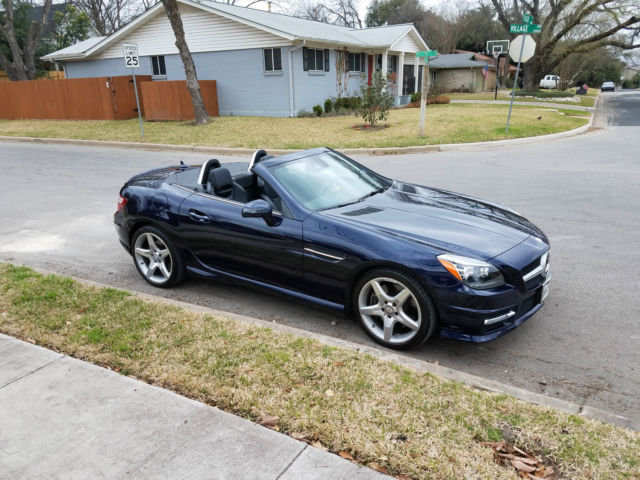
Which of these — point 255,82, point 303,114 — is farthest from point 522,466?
point 255,82

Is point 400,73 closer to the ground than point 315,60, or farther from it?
closer to the ground

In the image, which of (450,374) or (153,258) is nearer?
(450,374)

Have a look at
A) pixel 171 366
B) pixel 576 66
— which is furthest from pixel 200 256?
pixel 576 66

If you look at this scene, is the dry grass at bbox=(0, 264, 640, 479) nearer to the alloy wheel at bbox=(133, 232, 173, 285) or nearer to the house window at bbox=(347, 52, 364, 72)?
the alloy wheel at bbox=(133, 232, 173, 285)

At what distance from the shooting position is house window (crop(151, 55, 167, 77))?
1011 inches

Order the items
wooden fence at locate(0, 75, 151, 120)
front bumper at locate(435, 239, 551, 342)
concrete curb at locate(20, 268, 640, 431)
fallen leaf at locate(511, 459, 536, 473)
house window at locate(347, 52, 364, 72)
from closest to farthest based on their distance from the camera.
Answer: fallen leaf at locate(511, 459, 536, 473) < concrete curb at locate(20, 268, 640, 431) < front bumper at locate(435, 239, 551, 342) < wooden fence at locate(0, 75, 151, 120) < house window at locate(347, 52, 364, 72)

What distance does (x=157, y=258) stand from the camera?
202 inches

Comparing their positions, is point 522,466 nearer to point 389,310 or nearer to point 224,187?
point 389,310

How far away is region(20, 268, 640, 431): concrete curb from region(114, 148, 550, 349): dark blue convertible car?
0.22 metres

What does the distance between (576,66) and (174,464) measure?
214 ft

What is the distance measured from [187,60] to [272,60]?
4.62 meters

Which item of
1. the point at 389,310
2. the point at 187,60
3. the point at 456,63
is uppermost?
the point at 456,63

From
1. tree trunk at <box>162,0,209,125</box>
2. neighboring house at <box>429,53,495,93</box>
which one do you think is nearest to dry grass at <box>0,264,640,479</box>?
A: tree trunk at <box>162,0,209,125</box>

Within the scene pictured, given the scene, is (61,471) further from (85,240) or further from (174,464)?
(85,240)
